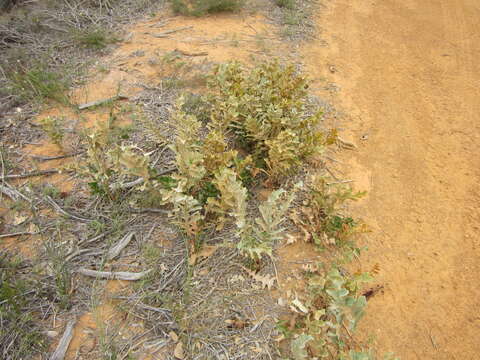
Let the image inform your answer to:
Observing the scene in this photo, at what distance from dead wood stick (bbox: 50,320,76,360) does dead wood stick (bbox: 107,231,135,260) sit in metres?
0.48

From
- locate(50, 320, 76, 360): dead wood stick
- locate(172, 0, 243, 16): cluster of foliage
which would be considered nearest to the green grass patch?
locate(172, 0, 243, 16): cluster of foliage

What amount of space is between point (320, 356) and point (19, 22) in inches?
217

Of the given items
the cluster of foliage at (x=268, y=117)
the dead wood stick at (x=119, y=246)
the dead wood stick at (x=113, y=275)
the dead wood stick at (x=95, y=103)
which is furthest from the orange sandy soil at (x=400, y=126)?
the cluster of foliage at (x=268, y=117)

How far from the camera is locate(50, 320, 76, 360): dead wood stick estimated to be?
6.53ft

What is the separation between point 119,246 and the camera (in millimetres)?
2529

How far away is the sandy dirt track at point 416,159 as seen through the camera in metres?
2.38

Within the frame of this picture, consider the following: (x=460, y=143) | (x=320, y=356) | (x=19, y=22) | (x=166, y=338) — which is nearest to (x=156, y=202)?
(x=166, y=338)

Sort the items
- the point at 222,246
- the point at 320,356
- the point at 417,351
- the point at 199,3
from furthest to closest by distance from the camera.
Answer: the point at 199,3
the point at 222,246
the point at 417,351
the point at 320,356

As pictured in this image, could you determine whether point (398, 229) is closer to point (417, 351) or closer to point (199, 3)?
point (417, 351)

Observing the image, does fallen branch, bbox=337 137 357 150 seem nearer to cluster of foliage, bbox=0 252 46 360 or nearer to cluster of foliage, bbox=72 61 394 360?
cluster of foliage, bbox=72 61 394 360

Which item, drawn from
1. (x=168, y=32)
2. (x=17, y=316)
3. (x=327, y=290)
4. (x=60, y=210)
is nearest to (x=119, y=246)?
(x=60, y=210)

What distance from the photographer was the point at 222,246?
2441 millimetres

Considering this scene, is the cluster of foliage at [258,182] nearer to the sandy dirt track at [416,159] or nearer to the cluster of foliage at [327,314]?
the cluster of foliage at [327,314]

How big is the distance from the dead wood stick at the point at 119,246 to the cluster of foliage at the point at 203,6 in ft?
13.4
